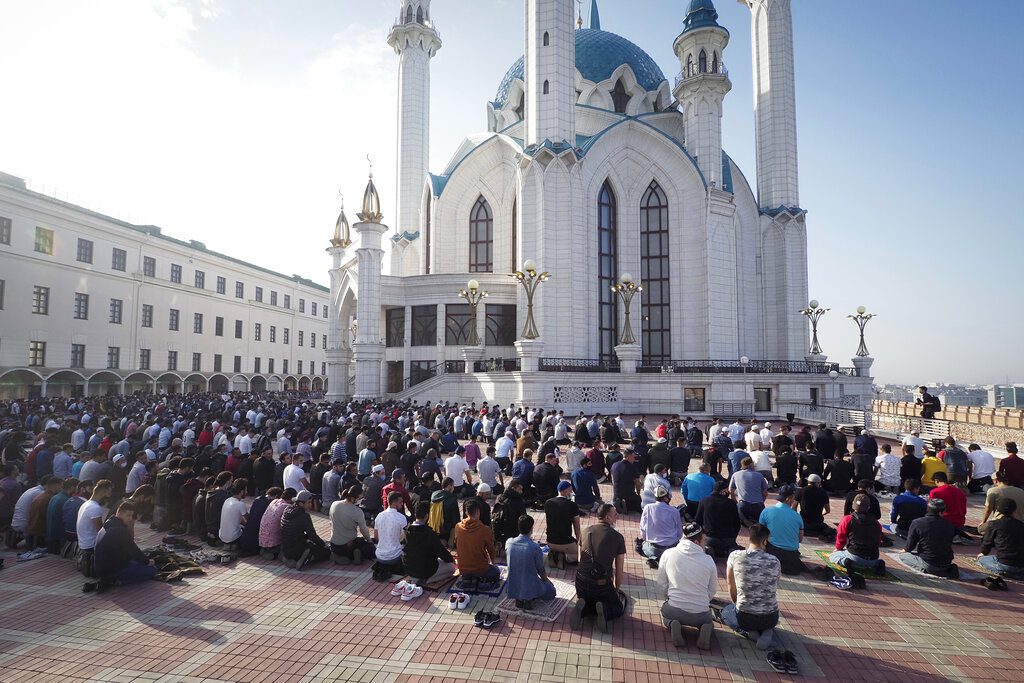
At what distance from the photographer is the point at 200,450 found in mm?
13547

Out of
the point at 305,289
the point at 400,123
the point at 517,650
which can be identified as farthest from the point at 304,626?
the point at 305,289

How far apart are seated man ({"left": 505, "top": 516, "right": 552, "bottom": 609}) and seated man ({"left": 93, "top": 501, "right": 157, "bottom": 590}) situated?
17.7 feet

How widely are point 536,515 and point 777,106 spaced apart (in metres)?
38.2

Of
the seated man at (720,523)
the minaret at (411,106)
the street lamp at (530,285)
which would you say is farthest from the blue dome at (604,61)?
the seated man at (720,523)

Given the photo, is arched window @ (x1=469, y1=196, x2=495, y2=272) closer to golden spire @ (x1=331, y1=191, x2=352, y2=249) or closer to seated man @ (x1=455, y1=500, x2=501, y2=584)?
golden spire @ (x1=331, y1=191, x2=352, y2=249)

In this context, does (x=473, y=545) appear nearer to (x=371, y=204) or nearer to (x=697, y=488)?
(x=697, y=488)

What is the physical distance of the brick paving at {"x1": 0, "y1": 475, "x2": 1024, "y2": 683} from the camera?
534cm

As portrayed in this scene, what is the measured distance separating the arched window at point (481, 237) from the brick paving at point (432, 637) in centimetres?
3278

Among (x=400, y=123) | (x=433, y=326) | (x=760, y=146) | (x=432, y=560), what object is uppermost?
(x=400, y=123)

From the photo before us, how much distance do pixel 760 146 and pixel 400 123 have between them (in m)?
26.8

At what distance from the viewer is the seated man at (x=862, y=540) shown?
7.41m

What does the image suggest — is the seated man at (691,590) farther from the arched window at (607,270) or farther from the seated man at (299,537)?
the arched window at (607,270)

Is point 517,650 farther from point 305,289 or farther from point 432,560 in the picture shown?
point 305,289

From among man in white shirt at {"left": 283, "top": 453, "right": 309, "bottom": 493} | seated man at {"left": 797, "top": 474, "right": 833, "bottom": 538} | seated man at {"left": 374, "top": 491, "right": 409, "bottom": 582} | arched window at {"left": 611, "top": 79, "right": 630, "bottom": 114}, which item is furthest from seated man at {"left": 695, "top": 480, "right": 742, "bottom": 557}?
arched window at {"left": 611, "top": 79, "right": 630, "bottom": 114}
